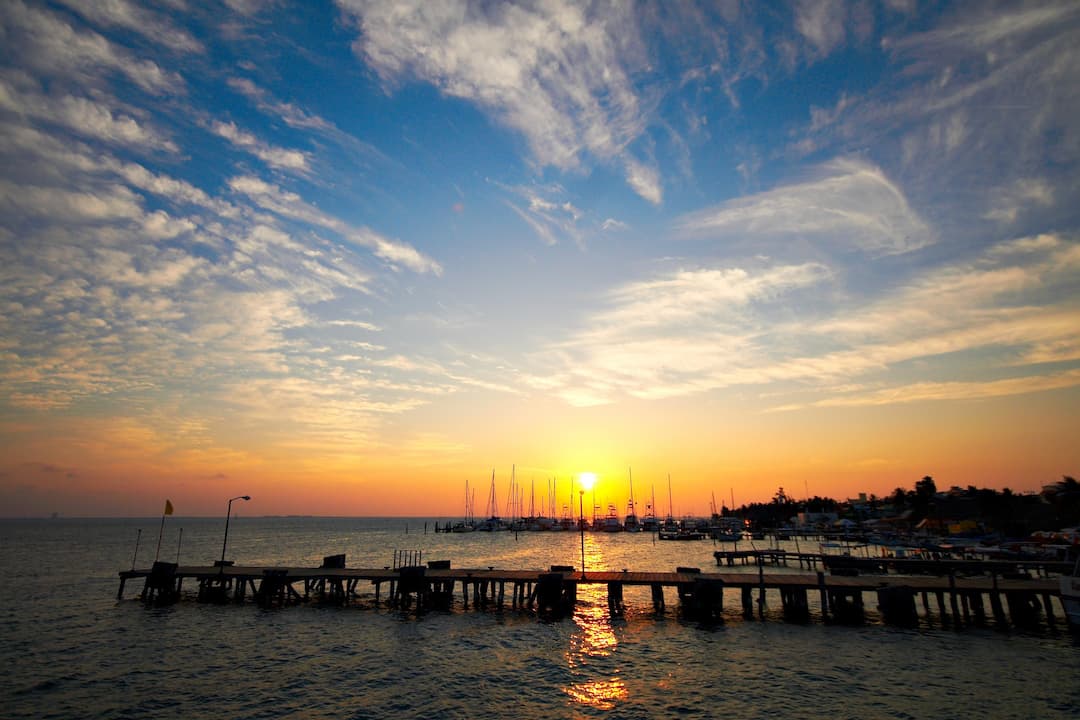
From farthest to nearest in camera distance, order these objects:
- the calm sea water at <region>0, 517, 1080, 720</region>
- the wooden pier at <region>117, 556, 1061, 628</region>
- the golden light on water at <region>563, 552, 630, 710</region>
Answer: the wooden pier at <region>117, 556, 1061, 628</region> → the golden light on water at <region>563, 552, 630, 710</region> → the calm sea water at <region>0, 517, 1080, 720</region>

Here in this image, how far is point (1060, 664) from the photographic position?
2994cm

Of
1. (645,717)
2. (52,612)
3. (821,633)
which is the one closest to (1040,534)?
(821,633)

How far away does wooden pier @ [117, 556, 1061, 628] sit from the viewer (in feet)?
131

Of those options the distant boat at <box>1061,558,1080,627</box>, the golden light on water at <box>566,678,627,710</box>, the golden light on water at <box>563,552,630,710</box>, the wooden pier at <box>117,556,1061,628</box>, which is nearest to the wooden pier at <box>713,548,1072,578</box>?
the wooden pier at <box>117,556,1061,628</box>

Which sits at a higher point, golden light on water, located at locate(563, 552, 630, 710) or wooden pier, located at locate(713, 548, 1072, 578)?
wooden pier, located at locate(713, 548, 1072, 578)

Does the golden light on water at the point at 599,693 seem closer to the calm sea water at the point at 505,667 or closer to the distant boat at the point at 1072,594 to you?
the calm sea water at the point at 505,667

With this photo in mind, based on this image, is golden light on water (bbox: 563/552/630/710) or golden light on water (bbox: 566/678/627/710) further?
golden light on water (bbox: 563/552/630/710)

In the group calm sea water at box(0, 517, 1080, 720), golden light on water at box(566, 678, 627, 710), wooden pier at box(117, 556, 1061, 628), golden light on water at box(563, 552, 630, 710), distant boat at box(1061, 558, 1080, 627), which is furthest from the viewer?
wooden pier at box(117, 556, 1061, 628)

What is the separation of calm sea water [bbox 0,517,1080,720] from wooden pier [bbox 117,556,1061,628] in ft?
6.12

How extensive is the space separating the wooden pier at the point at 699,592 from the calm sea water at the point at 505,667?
1866 mm

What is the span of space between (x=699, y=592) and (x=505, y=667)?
16.9m

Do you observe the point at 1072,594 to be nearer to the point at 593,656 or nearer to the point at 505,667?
the point at 593,656

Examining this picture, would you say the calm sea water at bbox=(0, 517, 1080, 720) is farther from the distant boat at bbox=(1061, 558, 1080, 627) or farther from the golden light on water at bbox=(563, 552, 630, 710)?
the distant boat at bbox=(1061, 558, 1080, 627)

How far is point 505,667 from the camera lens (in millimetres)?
31359
